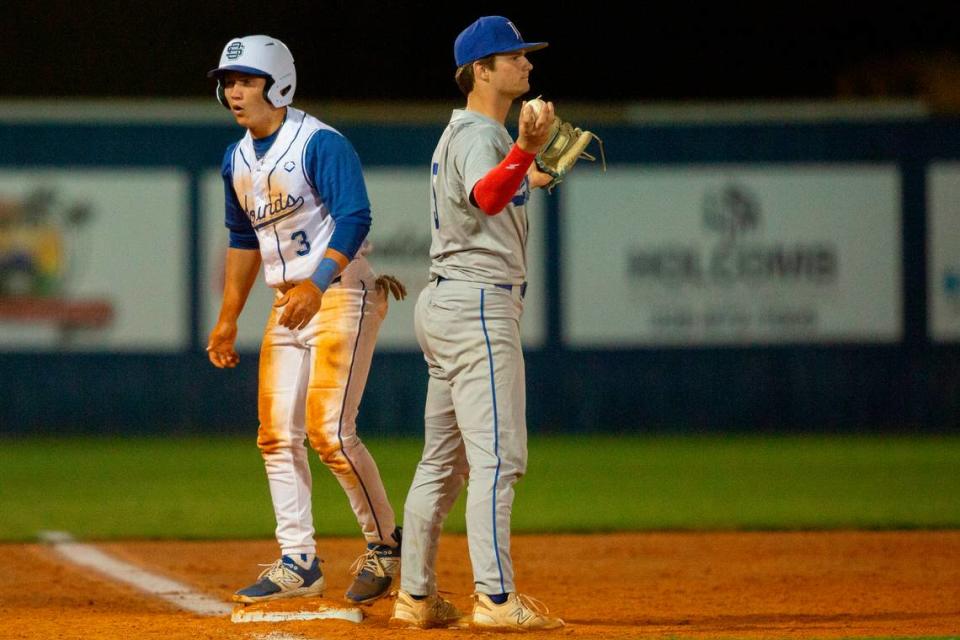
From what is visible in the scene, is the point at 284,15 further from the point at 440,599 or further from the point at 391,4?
the point at 440,599

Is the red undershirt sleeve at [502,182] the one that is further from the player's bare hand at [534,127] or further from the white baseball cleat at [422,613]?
the white baseball cleat at [422,613]

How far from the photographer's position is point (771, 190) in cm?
1419

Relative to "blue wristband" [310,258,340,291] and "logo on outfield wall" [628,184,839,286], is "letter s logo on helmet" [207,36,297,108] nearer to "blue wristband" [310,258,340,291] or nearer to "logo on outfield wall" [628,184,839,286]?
"blue wristband" [310,258,340,291]

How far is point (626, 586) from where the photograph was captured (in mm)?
6191

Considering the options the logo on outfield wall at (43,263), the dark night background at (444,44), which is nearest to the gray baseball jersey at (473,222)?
the logo on outfield wall at (43,263)

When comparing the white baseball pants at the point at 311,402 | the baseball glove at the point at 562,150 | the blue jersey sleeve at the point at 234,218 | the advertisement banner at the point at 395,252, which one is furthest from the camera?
the advertisement banner at the point at 395,252

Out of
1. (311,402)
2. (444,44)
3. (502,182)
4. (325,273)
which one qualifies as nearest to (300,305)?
(325,273)

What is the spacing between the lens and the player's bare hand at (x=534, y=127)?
4363 millimetres

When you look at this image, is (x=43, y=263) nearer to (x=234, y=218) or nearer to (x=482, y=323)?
(x=234, y=218)

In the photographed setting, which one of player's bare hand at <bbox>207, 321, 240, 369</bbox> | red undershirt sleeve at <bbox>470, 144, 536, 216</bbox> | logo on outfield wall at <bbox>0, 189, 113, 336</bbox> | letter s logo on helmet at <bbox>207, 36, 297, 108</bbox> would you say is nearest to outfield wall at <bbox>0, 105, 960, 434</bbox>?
logo on outfield wall at <bbox>0, 189, 113, 336</bbox>

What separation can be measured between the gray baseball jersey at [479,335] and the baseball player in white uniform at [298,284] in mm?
448

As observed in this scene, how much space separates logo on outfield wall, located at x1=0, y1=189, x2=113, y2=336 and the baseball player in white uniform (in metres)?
8.85

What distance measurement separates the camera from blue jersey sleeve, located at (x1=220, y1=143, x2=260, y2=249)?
17.6ft

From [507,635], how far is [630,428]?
9636 millimetres
